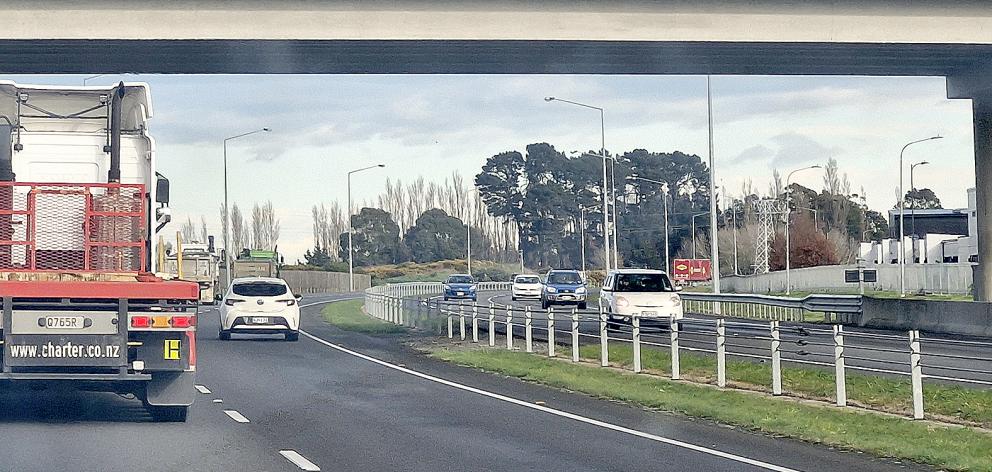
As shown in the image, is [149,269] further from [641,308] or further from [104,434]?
[641,308]

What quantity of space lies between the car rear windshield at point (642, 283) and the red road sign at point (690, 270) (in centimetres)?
5117

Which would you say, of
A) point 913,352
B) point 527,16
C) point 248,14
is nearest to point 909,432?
point 913,352

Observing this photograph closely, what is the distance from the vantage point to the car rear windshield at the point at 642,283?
122 ft

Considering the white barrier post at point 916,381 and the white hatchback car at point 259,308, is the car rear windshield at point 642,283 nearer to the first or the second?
the white hatchback car at point 259,308

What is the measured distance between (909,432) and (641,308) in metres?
21.0

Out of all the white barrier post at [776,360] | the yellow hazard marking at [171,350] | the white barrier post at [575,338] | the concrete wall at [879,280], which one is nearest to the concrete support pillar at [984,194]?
the white barrier post at [575,338]

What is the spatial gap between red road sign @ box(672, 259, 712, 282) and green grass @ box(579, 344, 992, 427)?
6035cm

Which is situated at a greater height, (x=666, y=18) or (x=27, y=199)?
(x=666, y=18)

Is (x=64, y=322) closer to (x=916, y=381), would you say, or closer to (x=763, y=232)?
(x=916, y=381)

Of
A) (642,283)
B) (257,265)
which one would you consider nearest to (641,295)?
(642,283)

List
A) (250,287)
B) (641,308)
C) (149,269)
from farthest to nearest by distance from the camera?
1. (641,308)
2. (250,287)
3. (149,269)

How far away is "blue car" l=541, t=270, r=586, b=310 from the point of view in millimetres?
55719

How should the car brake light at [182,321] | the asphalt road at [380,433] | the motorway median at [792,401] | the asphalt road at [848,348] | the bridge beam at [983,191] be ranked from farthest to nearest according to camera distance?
the bridge beam at [983,191] → the asphalt road at [848,348] → the car brake light at [182,321] → the motorway median at [792,401] → the asphalt road at [380,433]

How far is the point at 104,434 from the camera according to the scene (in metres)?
14.4
